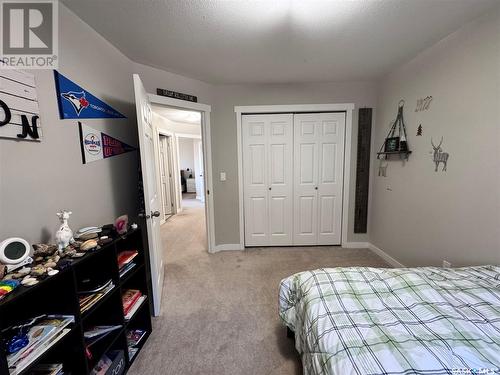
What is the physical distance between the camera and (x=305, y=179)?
3.16 meters

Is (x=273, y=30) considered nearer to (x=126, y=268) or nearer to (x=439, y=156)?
(x=439, y=156)

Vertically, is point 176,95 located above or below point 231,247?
above

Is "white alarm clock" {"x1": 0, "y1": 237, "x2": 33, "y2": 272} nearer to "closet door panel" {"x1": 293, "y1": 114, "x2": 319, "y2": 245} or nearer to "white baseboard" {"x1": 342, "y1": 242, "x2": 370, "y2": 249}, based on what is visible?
"closet door panel" {"x1": 293, "y1": 114, "x2": 319, "y2": 245}

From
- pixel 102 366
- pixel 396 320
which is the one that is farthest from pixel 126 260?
pixel 396 320

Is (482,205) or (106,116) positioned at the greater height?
(106,116)

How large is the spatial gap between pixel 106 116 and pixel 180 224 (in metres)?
3.20

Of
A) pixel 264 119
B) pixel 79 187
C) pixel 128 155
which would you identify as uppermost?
pixel 264 119

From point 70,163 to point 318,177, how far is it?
277 centimetres

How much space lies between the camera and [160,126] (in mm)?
4926

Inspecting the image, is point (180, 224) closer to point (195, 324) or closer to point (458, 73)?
point (195, 324)

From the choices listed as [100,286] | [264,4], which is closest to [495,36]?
[264,4]

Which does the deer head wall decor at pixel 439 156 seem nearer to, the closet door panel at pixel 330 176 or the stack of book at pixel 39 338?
the closet door panel at pixel 330 176

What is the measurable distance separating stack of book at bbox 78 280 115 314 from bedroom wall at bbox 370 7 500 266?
8.57 feet

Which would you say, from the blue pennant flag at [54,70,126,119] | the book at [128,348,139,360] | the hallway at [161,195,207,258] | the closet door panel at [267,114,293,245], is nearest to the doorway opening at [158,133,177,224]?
the hallway at [161,195,207,258]
